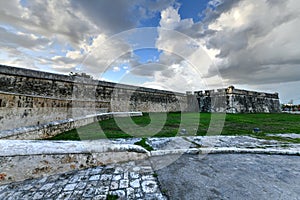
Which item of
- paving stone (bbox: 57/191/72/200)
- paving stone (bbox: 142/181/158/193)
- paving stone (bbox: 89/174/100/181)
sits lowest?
paving stone (bbox: 57/191/72/200)

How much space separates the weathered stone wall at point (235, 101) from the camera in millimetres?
17656

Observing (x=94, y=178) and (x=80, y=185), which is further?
(x=94, y=178)

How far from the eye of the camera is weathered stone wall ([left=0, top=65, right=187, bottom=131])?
5184 mm

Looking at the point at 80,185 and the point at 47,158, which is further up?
the point at 47,158

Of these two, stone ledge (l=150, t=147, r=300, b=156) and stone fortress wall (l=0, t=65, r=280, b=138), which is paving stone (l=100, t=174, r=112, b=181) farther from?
stone fortress wall (l=0, t=65, r=280, b=138)

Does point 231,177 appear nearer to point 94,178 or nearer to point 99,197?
point 99,197

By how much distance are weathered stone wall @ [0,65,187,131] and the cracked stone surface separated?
5779 millimetres

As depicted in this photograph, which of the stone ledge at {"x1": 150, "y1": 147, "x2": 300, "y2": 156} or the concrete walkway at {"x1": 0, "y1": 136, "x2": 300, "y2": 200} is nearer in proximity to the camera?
the concrete walkway at {"x1": 0, "y1": 136, "x2": 300, "y2": 200}

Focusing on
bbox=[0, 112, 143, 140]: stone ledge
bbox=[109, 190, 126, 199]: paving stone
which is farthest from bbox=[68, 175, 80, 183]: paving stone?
bbox=[0, 112, 143, 140]: stone ledge

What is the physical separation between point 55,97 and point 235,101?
63.0 feet

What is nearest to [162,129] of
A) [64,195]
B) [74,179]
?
[74,179]

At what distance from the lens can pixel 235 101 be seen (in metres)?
17.7

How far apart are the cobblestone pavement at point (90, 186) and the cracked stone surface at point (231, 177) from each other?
0.30 meters

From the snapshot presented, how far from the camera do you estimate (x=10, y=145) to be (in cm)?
256
